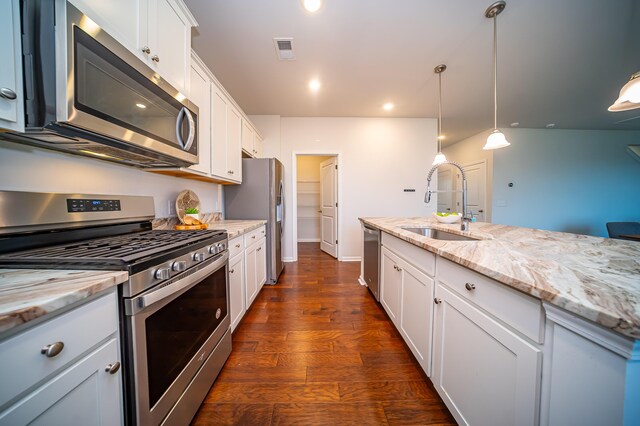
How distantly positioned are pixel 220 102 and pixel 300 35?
0.98 meters

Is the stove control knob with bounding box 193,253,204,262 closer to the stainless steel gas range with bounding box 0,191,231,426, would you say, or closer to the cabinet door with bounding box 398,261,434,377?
the stainless steel gas range with bounding box 0,191,231,426

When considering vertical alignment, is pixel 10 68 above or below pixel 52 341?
above

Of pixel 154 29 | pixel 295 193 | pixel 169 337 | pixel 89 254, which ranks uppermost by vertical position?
pixel 154 29

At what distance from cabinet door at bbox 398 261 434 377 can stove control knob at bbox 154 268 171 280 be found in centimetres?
128

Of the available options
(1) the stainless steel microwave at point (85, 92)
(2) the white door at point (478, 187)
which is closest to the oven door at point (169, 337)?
(1) the stainless steel microwave at point (85, 92)

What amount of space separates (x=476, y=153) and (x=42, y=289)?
21.3 ft

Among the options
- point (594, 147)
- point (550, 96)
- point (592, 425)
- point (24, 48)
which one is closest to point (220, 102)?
point (24, 48)

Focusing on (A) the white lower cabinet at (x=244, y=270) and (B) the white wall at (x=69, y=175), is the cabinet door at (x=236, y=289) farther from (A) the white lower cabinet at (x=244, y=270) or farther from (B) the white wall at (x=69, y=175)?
(B) the white wall at (x=69, y=175)

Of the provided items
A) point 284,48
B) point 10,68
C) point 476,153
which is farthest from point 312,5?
point 476,153

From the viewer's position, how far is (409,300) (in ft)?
4.70

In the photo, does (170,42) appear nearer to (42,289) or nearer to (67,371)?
(42,289)

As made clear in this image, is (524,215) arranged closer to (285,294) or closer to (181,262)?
(285,294)

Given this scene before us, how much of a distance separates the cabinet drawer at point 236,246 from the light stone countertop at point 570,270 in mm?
1344

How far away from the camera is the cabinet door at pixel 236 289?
159cm
